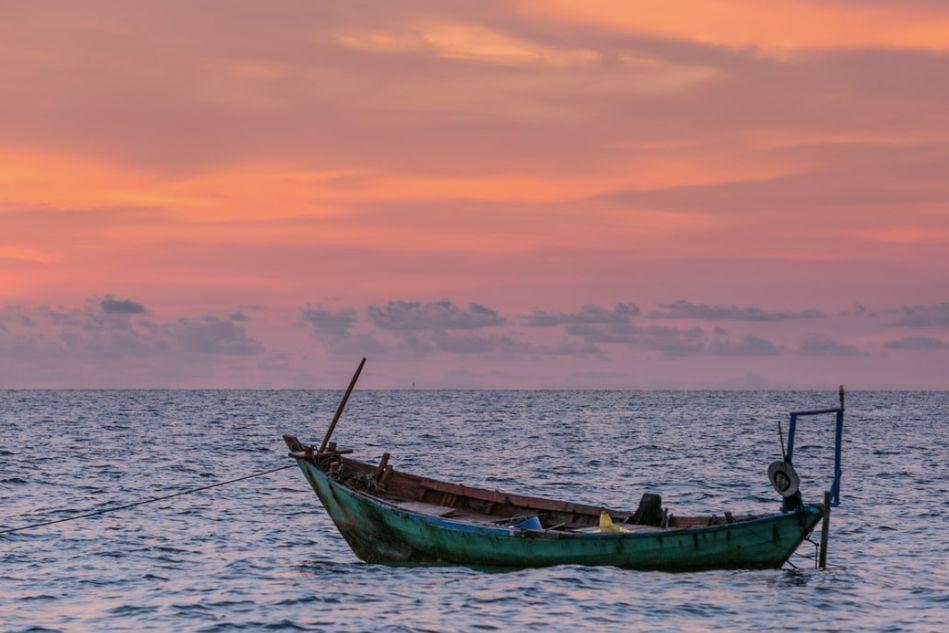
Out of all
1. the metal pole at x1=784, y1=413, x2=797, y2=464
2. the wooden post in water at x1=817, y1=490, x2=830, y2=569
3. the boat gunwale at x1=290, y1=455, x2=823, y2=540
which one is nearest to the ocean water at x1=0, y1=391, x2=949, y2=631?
the wooden post in water at x1=817, y1=490, x2=830, y2=569

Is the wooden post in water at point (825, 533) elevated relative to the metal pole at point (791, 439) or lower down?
lower down

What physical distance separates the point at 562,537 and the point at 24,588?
39.4ft

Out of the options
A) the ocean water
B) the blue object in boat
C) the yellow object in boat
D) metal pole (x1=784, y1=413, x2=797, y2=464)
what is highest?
metal pole (x1=784, y1=413, x2=797, y2=464)

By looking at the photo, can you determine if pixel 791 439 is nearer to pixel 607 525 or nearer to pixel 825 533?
pixel 825 533

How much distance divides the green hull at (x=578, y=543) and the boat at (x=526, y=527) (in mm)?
22

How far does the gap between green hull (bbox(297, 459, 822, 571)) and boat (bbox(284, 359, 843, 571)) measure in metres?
0.02

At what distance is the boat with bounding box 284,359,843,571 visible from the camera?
81.8ft

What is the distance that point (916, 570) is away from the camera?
27984mm

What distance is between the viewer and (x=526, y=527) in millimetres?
26969

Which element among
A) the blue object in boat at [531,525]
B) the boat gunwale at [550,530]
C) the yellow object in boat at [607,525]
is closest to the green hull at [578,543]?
the boat gunwale at [550,530]

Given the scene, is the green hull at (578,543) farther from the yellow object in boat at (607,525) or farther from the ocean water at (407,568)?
the yellow object in boat at (607,525)

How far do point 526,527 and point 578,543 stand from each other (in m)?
1.90

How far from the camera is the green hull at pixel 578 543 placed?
2483 cm

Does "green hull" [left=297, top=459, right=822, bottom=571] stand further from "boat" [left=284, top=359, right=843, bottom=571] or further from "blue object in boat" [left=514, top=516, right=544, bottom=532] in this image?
"blue object in boat" [left=514, top=516, right=544, bottom=532]
